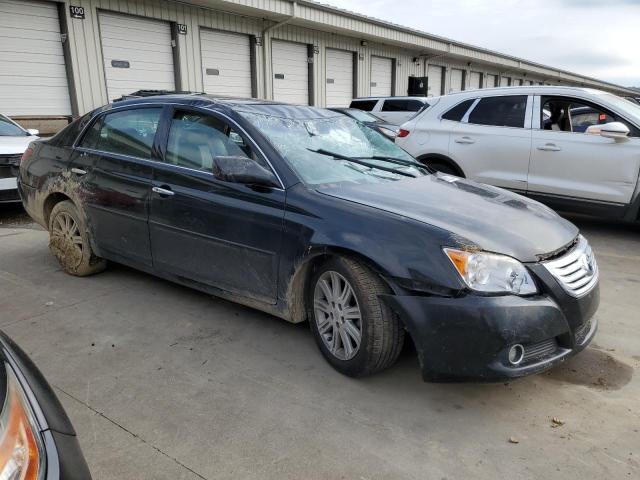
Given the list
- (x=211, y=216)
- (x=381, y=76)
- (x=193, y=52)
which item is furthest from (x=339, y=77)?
(x=211, y=216)

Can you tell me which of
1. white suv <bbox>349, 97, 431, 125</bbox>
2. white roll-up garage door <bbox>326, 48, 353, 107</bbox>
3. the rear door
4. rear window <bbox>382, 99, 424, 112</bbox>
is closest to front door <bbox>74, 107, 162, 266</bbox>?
the rear door

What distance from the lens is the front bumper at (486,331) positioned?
252 centimetres

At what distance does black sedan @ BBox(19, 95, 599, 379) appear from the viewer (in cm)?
260

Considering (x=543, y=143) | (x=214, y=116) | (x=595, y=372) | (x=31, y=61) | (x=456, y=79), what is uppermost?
(x=456, y=79)

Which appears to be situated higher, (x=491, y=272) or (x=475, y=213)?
(x=475, y=213)

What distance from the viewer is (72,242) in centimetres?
464

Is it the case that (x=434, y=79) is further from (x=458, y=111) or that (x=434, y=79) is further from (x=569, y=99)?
(x=569, y=99)

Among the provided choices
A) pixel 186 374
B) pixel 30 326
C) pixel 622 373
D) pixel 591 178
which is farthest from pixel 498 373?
pixel 591 178

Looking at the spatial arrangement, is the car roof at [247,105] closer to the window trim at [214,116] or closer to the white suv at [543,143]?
the window trim at [214,116]

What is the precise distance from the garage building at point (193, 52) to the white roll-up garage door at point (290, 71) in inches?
1.3

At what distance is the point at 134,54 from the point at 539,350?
1232 cm

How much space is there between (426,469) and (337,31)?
17.3m

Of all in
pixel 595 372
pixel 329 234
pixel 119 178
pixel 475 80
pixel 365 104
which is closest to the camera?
pixel 329 234

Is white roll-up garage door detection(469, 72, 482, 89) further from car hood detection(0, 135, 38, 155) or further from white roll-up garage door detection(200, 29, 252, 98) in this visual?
car hood detection(0, 135, 38, 155)
